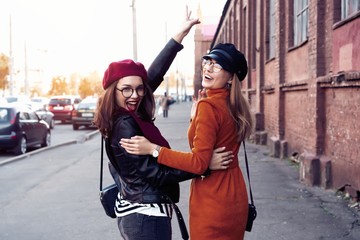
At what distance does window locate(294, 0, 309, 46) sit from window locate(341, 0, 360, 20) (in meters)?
2.37

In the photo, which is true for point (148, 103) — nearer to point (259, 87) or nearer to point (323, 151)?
point (323, 151)

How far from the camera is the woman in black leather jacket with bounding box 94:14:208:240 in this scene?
268cm

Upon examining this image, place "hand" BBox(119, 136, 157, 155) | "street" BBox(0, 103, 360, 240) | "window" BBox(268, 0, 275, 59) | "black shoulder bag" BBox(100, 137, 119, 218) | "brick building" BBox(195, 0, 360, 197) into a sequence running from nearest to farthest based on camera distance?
"hand" BBox(119, 136, 157, 155)
"black shoulder bag" BBox(100, 137, 119, 218)
"street" BBox(0, 103, 360, 240)
"brick building" BBox(195, 0, 360, 197)
"window" BBox(268, 0, 275, 59)

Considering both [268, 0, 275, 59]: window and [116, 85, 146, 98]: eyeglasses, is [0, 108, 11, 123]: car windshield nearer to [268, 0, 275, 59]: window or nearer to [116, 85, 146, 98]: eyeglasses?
[268, 0, 275, 59]: window

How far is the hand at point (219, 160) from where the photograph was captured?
2.75 metres

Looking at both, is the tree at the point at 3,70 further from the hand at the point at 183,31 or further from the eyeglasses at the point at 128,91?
the eyeglasses at the point at 128,91

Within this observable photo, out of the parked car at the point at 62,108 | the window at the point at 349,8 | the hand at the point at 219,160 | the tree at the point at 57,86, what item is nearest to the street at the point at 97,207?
the window at the point at 349,8

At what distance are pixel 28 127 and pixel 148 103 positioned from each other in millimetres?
13220

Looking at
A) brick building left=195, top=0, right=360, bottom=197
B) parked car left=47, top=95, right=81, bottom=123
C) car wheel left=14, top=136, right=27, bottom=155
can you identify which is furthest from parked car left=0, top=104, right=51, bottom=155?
parked car left=47, top=95, right=81, bottom=123

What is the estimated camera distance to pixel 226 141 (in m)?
2.83

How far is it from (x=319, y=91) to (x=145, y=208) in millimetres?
6718

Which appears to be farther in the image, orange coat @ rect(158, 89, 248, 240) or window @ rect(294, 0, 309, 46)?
window @ rect(294, 0, 309, 46)

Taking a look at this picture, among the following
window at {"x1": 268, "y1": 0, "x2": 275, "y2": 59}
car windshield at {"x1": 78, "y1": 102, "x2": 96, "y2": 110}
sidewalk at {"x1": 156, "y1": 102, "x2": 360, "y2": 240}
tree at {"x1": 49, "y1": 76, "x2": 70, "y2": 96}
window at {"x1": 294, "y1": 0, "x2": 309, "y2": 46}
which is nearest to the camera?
sidewalk at {"x1": 156, "y1": 102, "x2": 360, "y2": 240}

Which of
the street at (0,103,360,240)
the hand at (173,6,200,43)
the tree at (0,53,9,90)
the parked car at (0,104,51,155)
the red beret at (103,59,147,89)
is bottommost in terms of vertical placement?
the street at (0,103,360,240)
